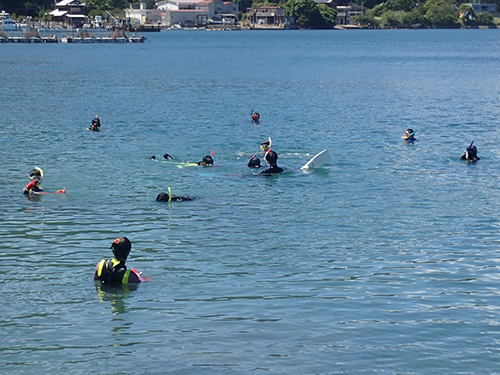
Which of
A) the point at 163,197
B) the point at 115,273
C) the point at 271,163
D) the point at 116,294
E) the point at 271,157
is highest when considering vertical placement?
the point at 271,157

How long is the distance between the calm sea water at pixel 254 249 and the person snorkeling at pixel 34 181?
51 cm

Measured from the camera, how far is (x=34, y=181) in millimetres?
27406

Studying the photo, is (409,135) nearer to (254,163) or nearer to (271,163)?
(254,163)

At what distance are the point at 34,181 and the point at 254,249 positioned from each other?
1066 cm

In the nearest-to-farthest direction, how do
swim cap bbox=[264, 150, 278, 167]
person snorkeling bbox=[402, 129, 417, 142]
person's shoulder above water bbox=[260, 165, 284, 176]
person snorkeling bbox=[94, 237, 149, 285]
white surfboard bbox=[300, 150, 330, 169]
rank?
person snorkeling bbox=[94, 237, 149, 285]
swim cap bbox=[264, 150, 278, 167]
person's shoulder above water bbox=[260, 165, 284, 176]
white surfboard bbox=[300, 150, 330, 169]
person snorkeling bbox=[402, 129, 417, 142]

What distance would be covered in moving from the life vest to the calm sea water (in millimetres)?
385

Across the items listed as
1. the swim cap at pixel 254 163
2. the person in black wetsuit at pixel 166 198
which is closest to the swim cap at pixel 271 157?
the swim cap at pixel 254 163

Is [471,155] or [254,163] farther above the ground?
[471,155]

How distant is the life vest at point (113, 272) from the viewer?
1769 centimetres

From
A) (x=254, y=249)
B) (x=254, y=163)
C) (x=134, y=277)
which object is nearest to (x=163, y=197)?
(x=254, y=249)

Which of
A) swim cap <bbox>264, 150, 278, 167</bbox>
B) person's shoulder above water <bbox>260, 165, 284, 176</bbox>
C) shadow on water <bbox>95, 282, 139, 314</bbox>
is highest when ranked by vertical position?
swim cap <bbox>264, 150, 278, 167</bbox>

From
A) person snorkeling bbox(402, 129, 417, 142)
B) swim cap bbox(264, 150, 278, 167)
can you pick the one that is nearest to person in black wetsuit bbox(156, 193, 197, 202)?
swim cap bbox(264, 150, 278, 167)

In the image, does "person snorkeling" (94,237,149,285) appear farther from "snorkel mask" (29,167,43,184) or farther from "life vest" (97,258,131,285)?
"snorkel mask" (29,167,43,184)

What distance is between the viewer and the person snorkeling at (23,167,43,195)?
89.5ft
